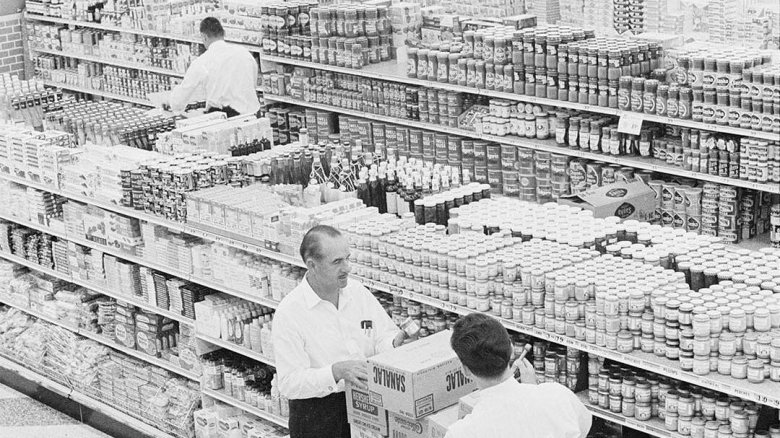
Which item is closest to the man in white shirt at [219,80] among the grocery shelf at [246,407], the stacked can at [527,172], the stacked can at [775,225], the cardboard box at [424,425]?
the stacked can at [527,172]

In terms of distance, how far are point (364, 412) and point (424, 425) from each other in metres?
0.37

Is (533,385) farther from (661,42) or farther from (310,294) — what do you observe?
(661,42)

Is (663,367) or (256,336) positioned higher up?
(663,367)

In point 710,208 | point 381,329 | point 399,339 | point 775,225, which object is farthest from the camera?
point 710,208

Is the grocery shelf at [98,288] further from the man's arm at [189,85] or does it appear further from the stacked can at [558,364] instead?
the stacked can at [558,364]

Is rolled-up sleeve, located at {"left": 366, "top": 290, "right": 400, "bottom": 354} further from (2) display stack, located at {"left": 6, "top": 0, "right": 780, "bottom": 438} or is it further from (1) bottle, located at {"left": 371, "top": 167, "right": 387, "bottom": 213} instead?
(1) bottle, located at {"left": 371, "top": 167, "right": 387, "bottom": 213}

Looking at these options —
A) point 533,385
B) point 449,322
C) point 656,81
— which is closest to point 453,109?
point 656,81

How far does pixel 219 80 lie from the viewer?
33.1 ft

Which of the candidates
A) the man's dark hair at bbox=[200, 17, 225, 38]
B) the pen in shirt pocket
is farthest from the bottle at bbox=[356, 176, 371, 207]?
the man's dark hair at bbox=[200, 17, 225, 38]

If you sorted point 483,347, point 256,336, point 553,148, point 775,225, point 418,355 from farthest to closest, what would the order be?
point 553,148 → point 775,225 → point 256,336 → point 418,355 → point 483,347

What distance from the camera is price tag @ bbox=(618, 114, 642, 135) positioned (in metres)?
8.02

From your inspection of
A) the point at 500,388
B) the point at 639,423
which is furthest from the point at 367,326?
the point at 500,388

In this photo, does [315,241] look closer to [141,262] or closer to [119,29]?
[141,262]

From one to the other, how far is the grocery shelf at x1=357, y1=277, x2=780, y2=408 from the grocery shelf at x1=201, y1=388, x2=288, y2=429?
1499mm
